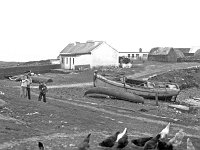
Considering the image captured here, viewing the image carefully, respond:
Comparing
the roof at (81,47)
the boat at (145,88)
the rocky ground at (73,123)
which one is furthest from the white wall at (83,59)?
the rocky ground at (73,123)

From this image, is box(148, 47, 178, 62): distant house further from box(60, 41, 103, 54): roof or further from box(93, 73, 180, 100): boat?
box(93, 73, 180, 100): boat

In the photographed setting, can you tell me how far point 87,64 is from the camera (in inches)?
2329

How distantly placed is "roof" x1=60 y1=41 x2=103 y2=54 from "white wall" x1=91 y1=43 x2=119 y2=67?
2.99 feet

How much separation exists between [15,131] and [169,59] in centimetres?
6533

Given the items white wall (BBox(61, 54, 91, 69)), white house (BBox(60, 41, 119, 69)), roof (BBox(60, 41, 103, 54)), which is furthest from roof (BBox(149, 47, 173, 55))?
white wall (BBox(61, 54, 91, 69))

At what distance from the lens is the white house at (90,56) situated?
58.3 metres

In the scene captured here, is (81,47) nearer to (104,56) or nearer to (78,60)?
(104,56)

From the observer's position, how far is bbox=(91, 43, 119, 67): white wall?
60006mm

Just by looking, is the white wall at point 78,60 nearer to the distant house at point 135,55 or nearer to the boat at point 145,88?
the boat at point 145,88

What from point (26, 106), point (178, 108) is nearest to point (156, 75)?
point (178, 108)

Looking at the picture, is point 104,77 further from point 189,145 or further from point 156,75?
point 189,145

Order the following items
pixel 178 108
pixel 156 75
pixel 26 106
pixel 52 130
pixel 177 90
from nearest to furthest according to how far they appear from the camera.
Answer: pixel 52 130
pixel 26 106
pixel 178 108
pixel 177 90
pixel 156 75

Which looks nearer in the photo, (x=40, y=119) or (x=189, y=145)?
(x=189, y=145)

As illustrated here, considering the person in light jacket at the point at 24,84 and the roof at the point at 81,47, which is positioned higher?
the roof at the point at 81,47
